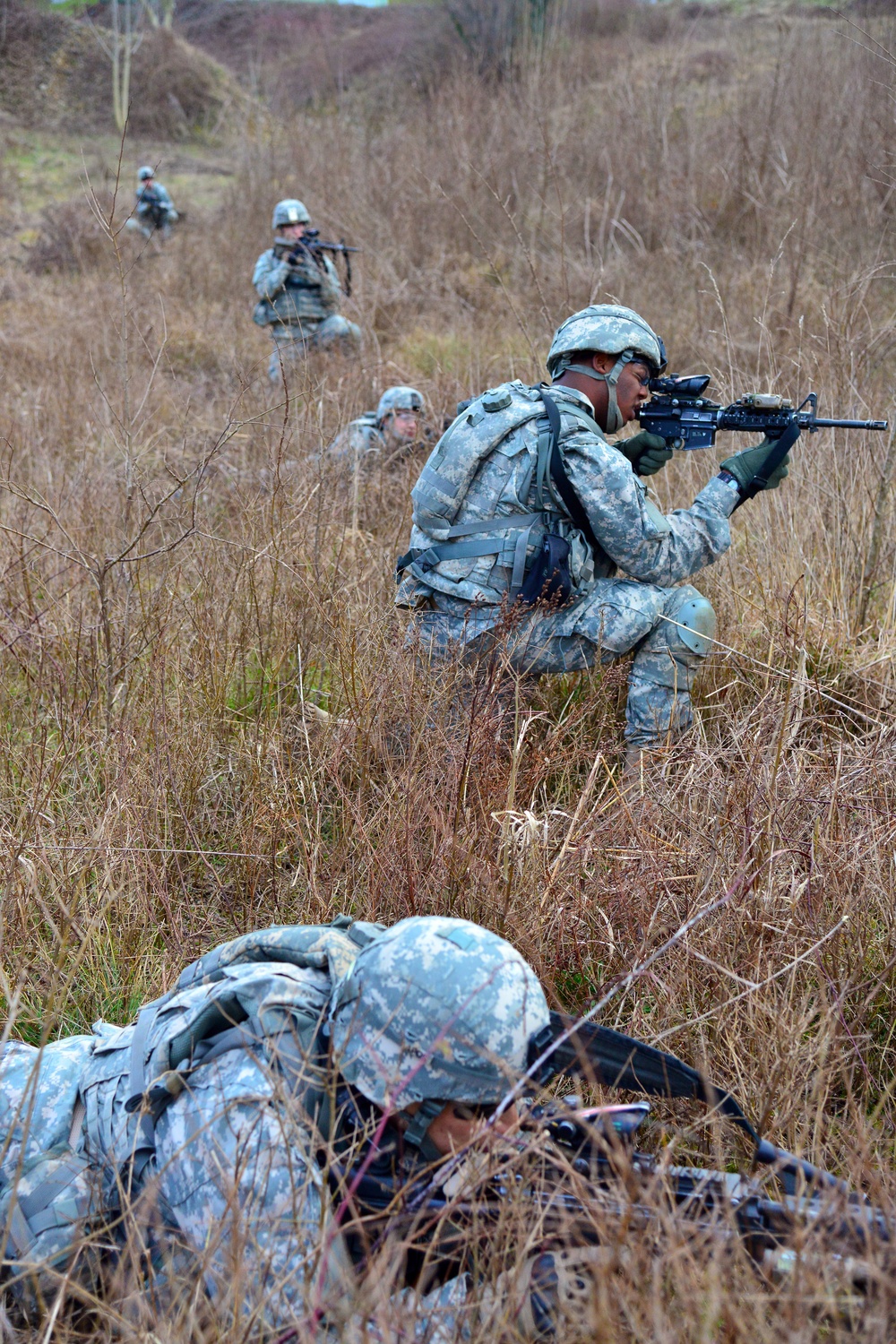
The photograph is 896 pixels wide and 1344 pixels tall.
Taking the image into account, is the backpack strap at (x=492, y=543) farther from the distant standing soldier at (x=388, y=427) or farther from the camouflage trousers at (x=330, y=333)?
the camouflage trousers at (x=330, y=333)

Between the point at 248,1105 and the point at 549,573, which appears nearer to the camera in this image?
the point at 248,1105

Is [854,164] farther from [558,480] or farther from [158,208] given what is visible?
[158,208]

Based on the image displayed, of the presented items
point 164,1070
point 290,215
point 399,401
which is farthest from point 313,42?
point 164,1070

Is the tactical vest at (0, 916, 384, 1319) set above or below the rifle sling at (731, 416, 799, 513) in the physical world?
below

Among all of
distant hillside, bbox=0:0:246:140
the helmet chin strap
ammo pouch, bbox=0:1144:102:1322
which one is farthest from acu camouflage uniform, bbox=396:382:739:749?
distant hillside, bbox=0:0:246:140

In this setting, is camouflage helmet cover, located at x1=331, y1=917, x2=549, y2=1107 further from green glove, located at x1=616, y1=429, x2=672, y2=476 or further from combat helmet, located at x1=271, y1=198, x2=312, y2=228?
combat helmet, located at x1=271, y1=198, x2=312, y2=228

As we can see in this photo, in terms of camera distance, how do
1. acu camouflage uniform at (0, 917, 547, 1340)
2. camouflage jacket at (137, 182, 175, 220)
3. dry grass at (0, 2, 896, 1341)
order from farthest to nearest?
camouflage jacket at (137, 182, 175, 220) < dry grass at (0, 2, 896, 1341) < acu camouflage uniform at (0, 917, 547, 1340)

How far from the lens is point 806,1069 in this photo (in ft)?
6.81

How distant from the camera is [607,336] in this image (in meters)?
3.61

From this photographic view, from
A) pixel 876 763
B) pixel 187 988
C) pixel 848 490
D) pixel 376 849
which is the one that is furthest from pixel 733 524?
pixel 187 988

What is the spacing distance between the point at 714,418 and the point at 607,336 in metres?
0.46

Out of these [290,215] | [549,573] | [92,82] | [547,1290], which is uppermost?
[92,82]

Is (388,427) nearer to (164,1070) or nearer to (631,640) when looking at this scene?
(631,640)

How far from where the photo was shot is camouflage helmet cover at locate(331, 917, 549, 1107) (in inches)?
67.0
